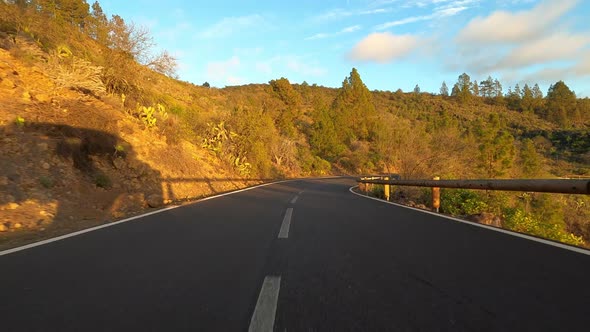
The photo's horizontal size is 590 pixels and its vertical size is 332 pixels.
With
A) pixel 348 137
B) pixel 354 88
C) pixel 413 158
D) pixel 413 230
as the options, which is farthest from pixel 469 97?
pixel 413 230

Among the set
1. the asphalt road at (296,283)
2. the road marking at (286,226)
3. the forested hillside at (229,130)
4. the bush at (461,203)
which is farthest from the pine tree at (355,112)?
the asphalt road at (296,283)

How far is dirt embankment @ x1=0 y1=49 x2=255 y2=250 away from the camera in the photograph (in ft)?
25.4

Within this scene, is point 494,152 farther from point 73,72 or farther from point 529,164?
point 73,72

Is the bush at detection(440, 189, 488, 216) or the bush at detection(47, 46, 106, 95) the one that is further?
the bush at detection(440, 189, 488, 216)

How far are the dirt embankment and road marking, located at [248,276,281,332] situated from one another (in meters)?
4.60

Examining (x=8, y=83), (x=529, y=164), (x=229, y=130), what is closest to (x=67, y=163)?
(x=8, y=83)

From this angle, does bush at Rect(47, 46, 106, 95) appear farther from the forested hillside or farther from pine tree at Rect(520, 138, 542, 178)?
pine tree at Rect(520, 138, 542, 178)

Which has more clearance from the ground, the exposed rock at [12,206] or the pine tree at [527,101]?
the pine tree at [527,101]

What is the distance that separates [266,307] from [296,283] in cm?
63

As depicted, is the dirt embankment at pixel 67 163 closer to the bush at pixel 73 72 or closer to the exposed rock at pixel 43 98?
the exposed rock at pixel 43 98

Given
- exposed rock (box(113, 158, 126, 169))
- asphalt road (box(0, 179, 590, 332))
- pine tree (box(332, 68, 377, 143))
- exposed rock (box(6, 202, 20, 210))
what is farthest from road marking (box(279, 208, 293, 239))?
pine tree (box(332, 68, 377, 143))

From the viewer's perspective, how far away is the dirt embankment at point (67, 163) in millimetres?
7750

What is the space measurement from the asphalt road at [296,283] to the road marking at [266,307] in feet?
→ 0.05

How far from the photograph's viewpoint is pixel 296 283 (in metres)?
3.27
